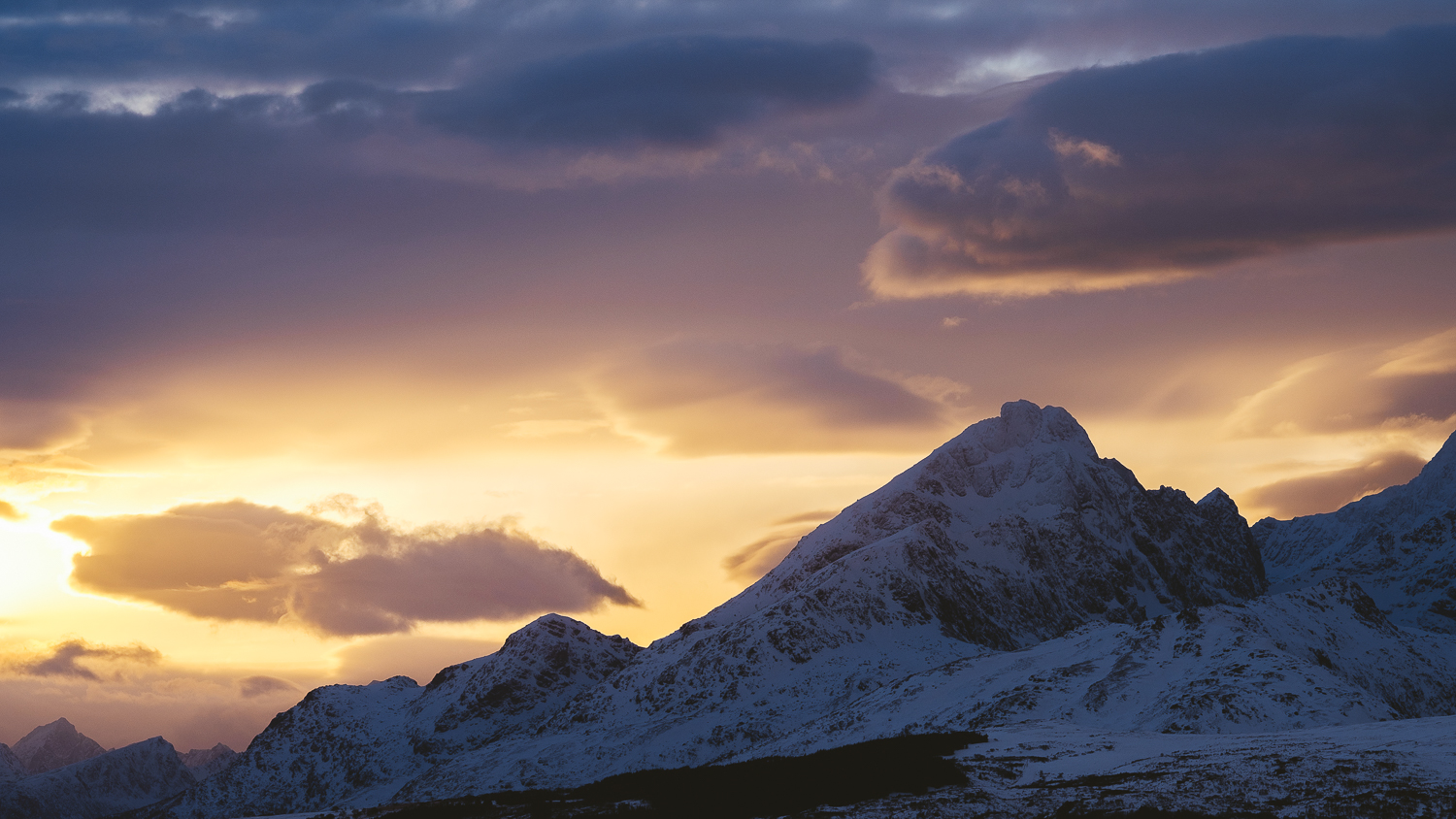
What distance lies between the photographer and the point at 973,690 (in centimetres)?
15838

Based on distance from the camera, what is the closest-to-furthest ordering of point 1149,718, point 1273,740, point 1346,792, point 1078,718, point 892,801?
point 1346,792 → point 892,801 → point 1273,740 → point 1149,718 → point 1078,718

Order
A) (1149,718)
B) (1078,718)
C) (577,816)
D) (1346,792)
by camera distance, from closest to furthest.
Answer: (1346,792) → (577,816) → (1149,718) → (1078,718)

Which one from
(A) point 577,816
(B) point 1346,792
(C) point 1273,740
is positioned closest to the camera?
(B) point 1346,792

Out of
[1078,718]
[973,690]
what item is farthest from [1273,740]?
[973,690]

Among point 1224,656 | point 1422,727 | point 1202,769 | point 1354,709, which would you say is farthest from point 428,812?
point 1224,656

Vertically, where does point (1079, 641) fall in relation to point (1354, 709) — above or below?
above

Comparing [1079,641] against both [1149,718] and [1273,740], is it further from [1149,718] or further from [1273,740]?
[1273,740]

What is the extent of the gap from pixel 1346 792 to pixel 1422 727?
64.5 feet

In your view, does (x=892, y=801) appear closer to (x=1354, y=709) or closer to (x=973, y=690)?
(x=1354, y=709)

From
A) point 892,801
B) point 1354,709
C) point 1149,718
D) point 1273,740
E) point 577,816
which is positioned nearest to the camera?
point 892,801

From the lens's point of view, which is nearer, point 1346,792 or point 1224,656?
point 1346,792

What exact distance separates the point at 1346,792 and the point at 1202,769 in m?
9.90

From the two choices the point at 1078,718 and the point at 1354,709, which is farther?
the point at 1078,718

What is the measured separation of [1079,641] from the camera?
17162 centimetres
